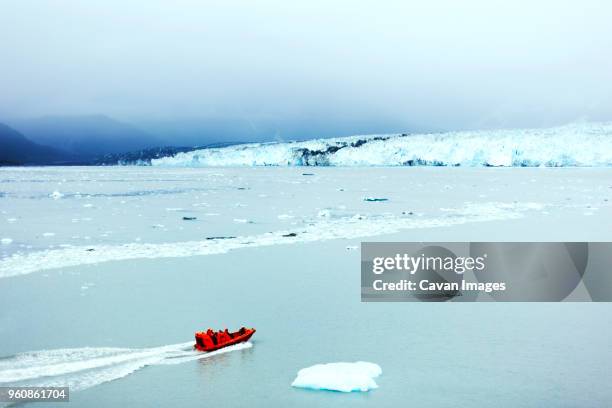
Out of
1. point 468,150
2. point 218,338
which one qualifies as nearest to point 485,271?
point 218,338

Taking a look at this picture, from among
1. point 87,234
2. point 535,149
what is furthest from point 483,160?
point 87,234

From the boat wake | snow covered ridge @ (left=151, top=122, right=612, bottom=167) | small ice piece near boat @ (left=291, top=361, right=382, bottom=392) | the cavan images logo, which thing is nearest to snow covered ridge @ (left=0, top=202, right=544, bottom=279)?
the cavan images logo

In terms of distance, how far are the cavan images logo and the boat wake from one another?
222 centimetres

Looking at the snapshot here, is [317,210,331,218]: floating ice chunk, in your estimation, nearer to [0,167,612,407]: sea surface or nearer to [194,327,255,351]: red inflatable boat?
[0,167,612,407]: sea surface

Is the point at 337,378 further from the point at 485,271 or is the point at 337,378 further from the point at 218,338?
the point at 485,271

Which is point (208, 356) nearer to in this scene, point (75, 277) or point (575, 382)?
point (575, 382)

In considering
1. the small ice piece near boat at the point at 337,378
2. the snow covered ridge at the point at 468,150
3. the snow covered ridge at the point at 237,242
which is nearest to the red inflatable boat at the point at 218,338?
the small ice piece near boat at the point at 337,378

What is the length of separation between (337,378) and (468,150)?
199ft

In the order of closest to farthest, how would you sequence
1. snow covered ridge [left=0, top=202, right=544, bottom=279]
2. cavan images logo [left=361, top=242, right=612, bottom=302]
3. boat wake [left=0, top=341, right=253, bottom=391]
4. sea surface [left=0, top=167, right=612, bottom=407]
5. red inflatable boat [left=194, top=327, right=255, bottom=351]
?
1. sea surface [left=0, top=167, right=612, bottom=407]
2. boat wake [left=0, top=341, right=253, bottom=391]
3. red inflatable boat [left=194, top=327, right=255, bottom=351]
4. cavan images logo [left=361, top=242, right=612, bottom=302]
5. snow covered ridge [left=0, top=202, right=544, bottom=279]

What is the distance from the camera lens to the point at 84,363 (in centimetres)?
373

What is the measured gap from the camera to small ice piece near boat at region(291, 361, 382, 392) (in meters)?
3.36

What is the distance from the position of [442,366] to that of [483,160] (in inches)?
2402

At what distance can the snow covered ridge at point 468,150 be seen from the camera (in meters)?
55.6

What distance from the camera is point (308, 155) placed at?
8131 centimetres
